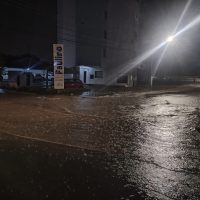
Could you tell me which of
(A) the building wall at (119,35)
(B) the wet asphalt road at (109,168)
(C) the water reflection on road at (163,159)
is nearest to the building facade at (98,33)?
(A) the building wall at (119,35)

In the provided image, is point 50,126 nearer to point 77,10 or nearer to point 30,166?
point 30,166

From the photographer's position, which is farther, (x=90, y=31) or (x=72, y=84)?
(x=90, y=31)

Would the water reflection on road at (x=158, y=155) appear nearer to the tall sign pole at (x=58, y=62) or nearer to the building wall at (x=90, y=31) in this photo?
the tall sign pole at (x=58, y=62)

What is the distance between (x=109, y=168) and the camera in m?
7.32

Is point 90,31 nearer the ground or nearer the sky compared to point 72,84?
nearer the sky

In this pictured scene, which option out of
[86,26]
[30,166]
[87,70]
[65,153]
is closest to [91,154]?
[65,153]

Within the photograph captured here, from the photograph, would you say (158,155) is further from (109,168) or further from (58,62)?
(58,62)

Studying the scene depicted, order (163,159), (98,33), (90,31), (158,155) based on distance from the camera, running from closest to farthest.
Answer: (163,159), (158,155), (98,33), (90,31)

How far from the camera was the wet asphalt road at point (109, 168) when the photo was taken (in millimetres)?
5793

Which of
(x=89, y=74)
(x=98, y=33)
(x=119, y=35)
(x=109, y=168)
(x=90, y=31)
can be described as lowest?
(x=109, y=168)

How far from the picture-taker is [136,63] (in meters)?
55.8

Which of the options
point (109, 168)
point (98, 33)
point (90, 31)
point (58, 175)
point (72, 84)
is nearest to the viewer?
point (58, 175)

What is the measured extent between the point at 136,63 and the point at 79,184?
167ft

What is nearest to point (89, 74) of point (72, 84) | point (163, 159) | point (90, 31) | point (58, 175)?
point (90, 31)
